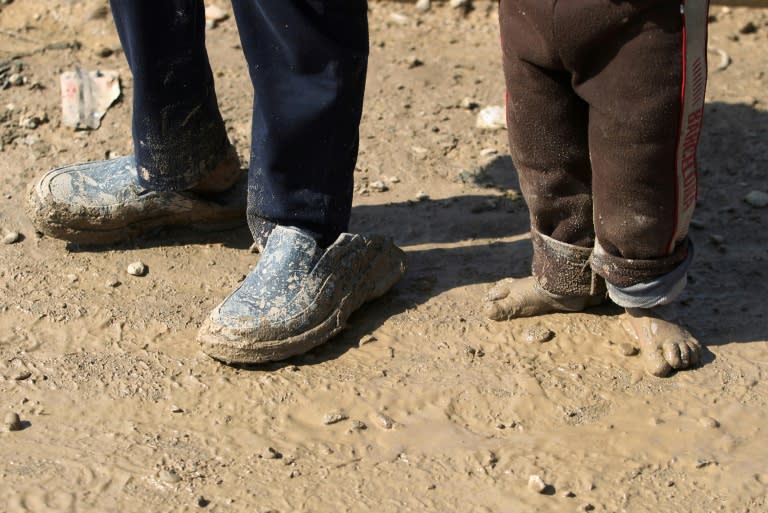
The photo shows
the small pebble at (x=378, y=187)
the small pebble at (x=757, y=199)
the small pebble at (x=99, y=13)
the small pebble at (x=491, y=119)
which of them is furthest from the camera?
the small pebble at (x=99, y=13)

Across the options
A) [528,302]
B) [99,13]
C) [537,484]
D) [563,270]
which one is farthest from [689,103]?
[99,13]

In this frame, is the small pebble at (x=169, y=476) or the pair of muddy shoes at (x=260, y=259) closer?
the small pebble at (x=169, y=476)

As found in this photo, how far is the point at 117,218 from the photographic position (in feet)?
9.21

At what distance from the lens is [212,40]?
3988 millimetres

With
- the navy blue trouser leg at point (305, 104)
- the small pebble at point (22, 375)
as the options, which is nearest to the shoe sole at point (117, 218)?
the navy blue trouser leg at point (305, 104)

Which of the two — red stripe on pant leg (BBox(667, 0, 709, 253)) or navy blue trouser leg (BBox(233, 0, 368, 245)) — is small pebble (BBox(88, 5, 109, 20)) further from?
red stripe on pant leg (BBox(667, 0, 709, 253))

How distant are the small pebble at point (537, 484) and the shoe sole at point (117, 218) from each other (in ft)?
4.30

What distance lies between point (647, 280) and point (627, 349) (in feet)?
0.73

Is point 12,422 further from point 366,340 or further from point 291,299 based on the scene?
Answer: point 366,340

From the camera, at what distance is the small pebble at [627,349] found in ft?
7.82

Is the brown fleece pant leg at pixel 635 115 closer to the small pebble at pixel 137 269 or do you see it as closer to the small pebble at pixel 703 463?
the small pebble at pixel 703 463

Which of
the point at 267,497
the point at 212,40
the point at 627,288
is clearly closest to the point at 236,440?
the point at 267,497

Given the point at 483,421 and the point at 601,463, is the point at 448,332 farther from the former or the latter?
the point at 601,463

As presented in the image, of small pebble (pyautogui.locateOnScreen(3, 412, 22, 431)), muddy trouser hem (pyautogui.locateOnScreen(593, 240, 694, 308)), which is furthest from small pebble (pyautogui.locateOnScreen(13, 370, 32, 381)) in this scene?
muddy trouser hem (pyautogui.locateOnScreen(593, 240, 694, 308))
